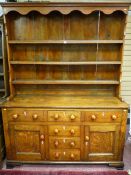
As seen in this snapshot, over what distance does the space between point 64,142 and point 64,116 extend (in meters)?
0.37

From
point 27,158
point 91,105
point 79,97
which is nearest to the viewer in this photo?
point 91,105

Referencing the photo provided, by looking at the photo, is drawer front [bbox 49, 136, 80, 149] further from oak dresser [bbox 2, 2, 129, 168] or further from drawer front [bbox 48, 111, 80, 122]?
drawer front [bbox 48, 111, 80, 122]

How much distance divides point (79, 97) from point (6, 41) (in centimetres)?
129

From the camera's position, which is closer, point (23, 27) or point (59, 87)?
point (23, 27)

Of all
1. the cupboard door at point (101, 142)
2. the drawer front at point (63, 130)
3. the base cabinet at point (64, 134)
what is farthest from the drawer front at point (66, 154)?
the drawer front at point (63, 130)

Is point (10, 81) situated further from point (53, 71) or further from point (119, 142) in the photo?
point (119, 142)

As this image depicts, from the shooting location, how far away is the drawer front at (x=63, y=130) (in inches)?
87.0

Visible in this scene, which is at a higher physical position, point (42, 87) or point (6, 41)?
point (6, 41)

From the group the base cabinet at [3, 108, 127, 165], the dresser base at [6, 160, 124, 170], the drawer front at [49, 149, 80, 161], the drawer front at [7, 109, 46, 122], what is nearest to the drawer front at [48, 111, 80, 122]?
the base cabinet at [3, 108, 127, 165]

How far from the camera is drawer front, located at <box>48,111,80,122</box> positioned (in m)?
2.16

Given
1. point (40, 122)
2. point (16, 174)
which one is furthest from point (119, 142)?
point (16, 174)

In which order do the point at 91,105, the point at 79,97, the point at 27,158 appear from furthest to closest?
the point at 79,97 < the point at 27,158 < the point at 91,105

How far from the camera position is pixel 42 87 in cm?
262

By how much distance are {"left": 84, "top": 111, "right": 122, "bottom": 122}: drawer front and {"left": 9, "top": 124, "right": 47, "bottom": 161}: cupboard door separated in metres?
0.59
